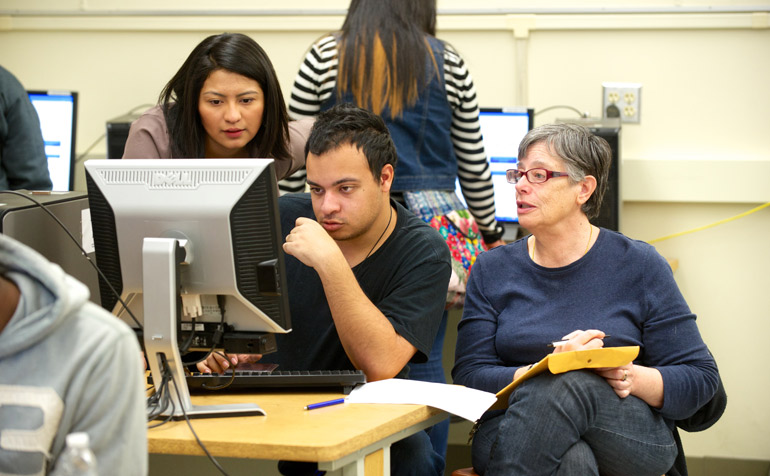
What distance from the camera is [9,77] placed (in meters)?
2.80

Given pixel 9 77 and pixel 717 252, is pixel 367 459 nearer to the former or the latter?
pixel 9 77

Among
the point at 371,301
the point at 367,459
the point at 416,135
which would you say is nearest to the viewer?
the point at 367,459

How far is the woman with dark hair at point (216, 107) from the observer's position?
6.89 ft

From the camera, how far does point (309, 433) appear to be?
56.6 inches

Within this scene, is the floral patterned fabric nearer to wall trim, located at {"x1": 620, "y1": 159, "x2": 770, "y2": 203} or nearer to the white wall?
wall trim, located at {"x1": 620, "y1": 159, "x2": 770, "y2": 203}

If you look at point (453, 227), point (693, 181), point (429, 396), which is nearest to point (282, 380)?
point (429, 396)

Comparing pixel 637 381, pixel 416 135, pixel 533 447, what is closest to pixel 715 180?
pixel 416 135

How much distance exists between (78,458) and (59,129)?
2566mm

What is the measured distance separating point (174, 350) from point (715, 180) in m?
2.29

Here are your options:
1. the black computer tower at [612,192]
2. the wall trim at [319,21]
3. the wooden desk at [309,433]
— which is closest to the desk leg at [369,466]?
the wooden desk at [309,433]

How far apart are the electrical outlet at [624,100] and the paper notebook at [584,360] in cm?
182

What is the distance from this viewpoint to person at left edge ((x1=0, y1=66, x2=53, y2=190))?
2.79 metres

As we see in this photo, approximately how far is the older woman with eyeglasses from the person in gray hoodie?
78cm

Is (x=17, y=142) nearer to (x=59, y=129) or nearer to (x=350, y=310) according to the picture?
(x=59, y=129)
